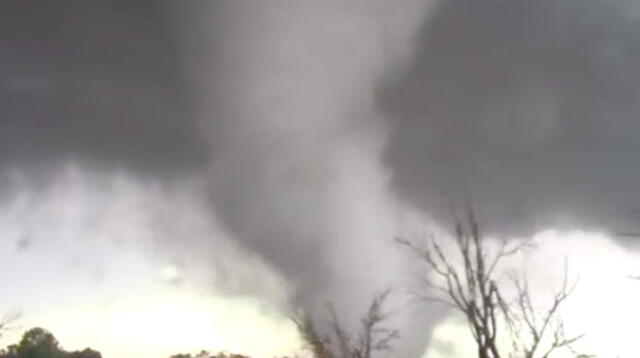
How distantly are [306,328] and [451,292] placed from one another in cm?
2515

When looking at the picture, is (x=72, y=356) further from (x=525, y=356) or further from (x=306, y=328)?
(x=525, y=356)

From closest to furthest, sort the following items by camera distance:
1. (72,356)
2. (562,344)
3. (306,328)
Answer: (562,344) < (306,328) < (72,356)

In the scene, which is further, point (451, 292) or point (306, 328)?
point (306, 328)

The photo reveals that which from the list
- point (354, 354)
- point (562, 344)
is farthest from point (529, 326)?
point (354, 354)

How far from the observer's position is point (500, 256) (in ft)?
89.5

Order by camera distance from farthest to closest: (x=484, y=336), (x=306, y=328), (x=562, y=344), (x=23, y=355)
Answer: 1. (x=23, y=355)
2. (x=306, y=328)
3. (x=562, y=344)
4. (x=484, y=336)

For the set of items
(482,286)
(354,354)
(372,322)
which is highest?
(372,322)

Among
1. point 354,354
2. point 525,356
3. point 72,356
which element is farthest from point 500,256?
point 72,356

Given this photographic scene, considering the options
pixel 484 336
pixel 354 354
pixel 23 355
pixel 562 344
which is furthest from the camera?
pixel 23 355

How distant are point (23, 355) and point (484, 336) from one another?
62516mm

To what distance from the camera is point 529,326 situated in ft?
88.7

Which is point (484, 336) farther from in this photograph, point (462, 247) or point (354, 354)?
point (354, 354)

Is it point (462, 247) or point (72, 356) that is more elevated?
point (72, 356)

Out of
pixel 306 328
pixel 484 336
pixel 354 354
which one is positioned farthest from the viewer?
pixel 306 328
